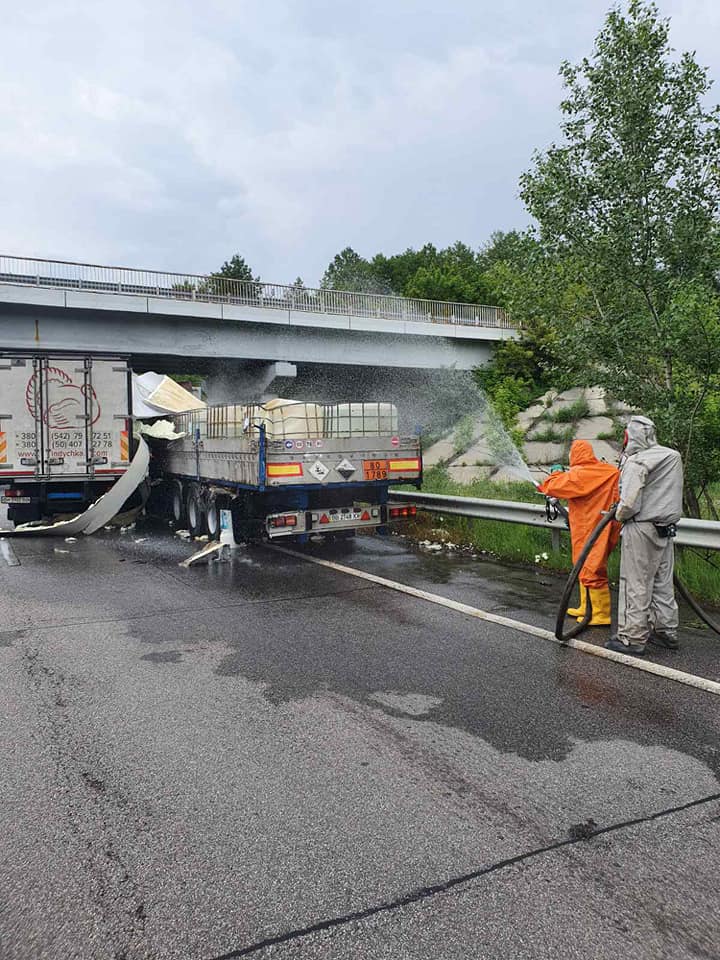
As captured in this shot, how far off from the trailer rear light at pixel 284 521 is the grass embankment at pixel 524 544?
255cm

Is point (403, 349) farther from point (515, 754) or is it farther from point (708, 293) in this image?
point (515, 754)

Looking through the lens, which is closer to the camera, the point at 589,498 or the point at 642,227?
the point at 589,498

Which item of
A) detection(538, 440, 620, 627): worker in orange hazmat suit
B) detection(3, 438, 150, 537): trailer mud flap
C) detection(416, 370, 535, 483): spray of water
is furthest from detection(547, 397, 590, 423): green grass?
detection(538, 440, 620, 627): worker in orange hazmat suit

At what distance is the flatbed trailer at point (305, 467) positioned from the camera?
403 inches

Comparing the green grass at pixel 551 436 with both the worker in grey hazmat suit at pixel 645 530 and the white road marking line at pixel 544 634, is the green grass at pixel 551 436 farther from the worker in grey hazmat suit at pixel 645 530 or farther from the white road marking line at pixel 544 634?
the worker in grey hazmat suit at pixel 645 530

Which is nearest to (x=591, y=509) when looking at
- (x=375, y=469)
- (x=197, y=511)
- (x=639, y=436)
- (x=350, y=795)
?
(x=639, y=436)

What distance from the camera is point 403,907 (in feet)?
9.06

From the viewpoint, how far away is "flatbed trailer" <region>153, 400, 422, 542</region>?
33.6 feet

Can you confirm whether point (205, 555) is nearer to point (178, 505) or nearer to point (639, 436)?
point (178, 505)

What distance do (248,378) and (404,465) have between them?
23451 millimetres

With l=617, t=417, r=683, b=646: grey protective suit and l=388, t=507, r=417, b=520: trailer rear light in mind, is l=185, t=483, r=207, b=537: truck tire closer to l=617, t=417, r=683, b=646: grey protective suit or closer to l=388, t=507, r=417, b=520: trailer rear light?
l=388, t=507, r=417, b=520: trailer rear light

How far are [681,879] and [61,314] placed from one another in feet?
88.9

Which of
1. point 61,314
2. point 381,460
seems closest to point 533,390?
point 61,314

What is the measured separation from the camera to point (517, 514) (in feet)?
32.9
